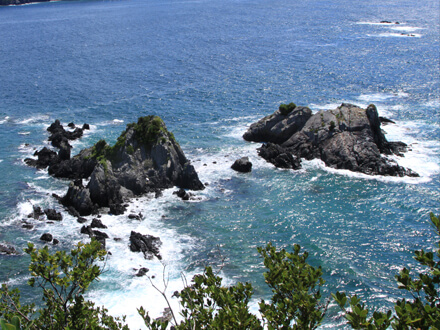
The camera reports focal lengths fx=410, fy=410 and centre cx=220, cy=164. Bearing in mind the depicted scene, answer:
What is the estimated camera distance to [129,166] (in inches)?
1967

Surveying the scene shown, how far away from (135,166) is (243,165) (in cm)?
1398

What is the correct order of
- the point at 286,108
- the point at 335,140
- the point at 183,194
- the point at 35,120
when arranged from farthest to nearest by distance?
the point at 35,120 < the point at 286,108 < the point at 335,140 < the point at 183,194

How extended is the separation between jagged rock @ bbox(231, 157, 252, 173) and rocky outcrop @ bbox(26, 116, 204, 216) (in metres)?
6.74

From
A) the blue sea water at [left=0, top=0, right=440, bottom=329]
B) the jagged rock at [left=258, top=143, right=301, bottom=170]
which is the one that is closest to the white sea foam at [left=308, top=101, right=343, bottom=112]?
the blue sea water at [left=0, top=0, right=440, bottom=329]

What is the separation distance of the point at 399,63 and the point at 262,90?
42777 millimetres

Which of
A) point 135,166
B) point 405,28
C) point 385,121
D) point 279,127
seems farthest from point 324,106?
point 405,28

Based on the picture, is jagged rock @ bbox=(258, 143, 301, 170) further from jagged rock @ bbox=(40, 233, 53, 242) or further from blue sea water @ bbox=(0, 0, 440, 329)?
jagged rock @ bbox=(40, 233, 53, 242)

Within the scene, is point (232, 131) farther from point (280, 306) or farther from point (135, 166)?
point (280, 306)

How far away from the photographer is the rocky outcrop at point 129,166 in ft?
152

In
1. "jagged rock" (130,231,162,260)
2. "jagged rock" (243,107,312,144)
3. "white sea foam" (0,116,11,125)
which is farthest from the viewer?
"white sea foam" (0,116,11,125)

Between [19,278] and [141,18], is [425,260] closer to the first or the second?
[19,278]

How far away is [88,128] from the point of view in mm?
67875

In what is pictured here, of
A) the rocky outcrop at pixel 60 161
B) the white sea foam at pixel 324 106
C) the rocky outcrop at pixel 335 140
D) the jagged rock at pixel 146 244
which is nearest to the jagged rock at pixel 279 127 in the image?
the rocky outcrop at pixel 335 140

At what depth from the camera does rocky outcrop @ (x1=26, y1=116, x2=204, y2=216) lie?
46.2 metres
